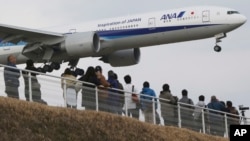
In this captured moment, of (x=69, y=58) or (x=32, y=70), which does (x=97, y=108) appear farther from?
(x=69, y=58)

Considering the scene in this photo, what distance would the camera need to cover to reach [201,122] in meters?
24.5

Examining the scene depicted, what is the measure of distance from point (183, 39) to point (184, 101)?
68.9 ft

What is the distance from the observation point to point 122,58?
163 ft

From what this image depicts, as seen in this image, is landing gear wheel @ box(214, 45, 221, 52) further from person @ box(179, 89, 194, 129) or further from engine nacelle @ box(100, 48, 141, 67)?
person @ box(179, 89, 194, 129)

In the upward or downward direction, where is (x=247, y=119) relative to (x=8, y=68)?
downward

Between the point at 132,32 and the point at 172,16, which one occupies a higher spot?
the point at 172,16

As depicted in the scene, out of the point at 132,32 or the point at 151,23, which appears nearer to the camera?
the point at 151,23

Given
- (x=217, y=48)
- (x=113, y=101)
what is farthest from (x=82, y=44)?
(x=113, y=101)

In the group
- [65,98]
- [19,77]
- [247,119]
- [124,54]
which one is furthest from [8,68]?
[124,54]

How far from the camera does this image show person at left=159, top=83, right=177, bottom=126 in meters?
23.1

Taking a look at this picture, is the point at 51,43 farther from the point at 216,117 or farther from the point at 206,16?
the point at 216,117

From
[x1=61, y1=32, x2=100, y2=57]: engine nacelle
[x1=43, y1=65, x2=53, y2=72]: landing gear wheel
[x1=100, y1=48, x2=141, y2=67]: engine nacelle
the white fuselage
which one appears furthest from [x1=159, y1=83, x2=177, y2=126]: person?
[x1=100, y1=48, x2=141, y2=67]: engine nacelle

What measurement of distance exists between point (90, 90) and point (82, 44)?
23656 mm

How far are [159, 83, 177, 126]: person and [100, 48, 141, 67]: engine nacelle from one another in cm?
2612
